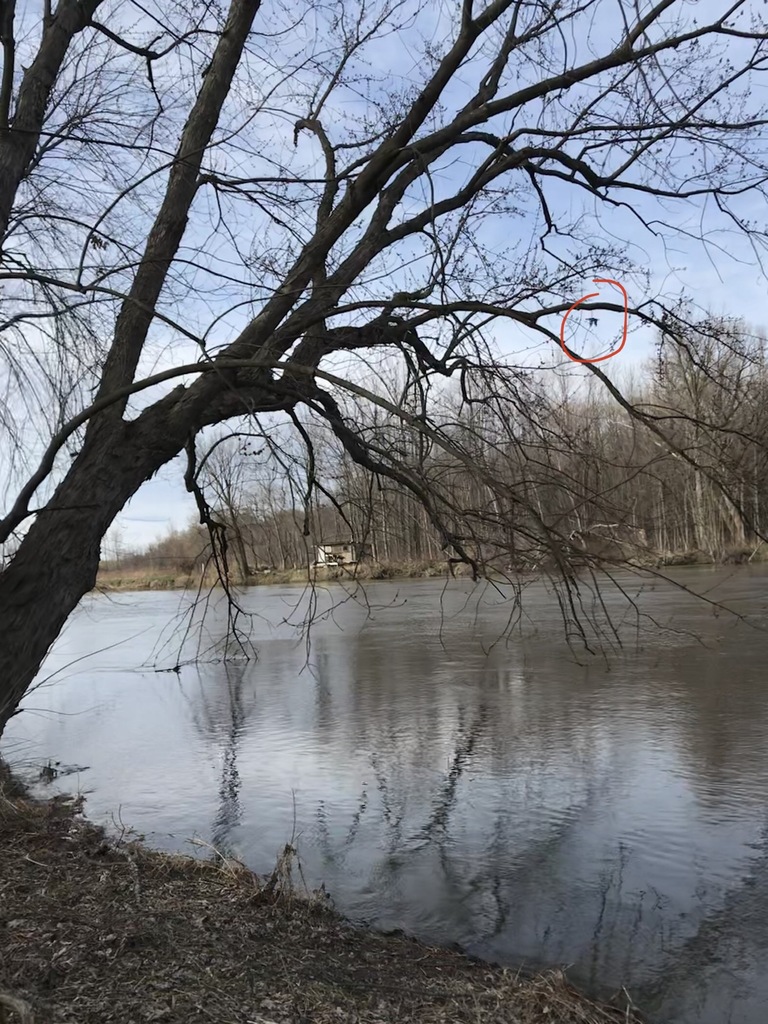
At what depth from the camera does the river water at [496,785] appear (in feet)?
15.5

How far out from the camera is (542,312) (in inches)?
215

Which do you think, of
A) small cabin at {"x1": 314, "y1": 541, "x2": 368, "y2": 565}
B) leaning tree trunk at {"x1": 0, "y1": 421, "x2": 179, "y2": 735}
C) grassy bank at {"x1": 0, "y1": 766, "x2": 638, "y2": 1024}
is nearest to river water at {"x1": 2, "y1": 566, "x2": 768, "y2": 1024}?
small cabin at {"x1": 314, "y1": 541, "x2": 368, "y2": 565}

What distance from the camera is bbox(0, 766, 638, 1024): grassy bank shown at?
3.39 m

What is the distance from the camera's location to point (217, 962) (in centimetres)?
389

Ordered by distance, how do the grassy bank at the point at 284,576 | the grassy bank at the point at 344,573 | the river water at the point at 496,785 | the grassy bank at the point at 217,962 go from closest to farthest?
the grassy bank at the point at 217,962 < the river water at the point at 496,785 < the grassy bank at the point at 344,573 < the grassy bank at the point at 284,576

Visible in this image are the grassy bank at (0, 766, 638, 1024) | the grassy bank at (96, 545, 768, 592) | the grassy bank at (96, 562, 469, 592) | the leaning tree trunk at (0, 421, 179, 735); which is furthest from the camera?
the grassy bank at (96, 562, 469, 592)

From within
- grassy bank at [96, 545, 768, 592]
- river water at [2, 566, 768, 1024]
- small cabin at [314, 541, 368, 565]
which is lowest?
river water at [2, 566, 768, 1024]

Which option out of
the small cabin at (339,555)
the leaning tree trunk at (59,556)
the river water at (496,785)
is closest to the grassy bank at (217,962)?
the river water at (496,785)

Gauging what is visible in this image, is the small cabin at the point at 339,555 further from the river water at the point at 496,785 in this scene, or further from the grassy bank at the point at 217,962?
the grassy bank at the point at 217,962

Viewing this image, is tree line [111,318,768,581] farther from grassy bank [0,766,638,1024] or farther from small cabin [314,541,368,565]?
grassy bank [0,766,638,1024]

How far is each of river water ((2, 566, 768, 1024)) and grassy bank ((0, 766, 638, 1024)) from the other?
0.56 meters

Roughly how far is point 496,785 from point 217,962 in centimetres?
383

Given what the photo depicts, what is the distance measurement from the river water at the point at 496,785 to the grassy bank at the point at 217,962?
557 mm

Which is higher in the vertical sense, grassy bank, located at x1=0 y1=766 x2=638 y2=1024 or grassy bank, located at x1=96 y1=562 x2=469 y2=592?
grassy bank, located at x1=96 y1=562 x2=469 y2=592
